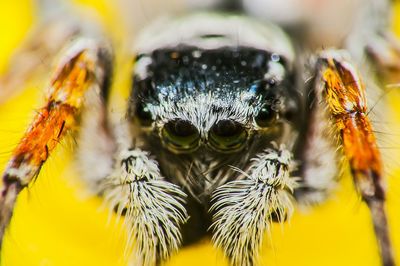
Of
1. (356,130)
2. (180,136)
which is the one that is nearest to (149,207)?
(180,136)

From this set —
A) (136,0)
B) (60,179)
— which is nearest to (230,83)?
(60,179)

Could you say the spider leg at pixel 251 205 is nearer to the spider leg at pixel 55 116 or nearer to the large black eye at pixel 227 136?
the large black eye at pixel 227 136

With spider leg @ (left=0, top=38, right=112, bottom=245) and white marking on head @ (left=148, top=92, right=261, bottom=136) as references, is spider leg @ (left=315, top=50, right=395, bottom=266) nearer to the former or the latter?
white marking on head @ (left=148, top=92, right=261, bottom=136)

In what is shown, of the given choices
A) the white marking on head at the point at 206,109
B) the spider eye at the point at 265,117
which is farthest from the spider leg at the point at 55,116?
the spider eye at the point at 265,117

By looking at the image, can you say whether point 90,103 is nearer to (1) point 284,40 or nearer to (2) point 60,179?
(2) point 60,179

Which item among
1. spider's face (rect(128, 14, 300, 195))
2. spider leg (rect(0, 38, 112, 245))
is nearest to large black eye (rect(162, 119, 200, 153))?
spider's face (rect(128, 14, 300, 195))

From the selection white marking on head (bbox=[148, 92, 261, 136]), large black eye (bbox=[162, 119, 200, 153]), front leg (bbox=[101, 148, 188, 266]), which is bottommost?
front leg (bbox=[101, 148, 188, 266])

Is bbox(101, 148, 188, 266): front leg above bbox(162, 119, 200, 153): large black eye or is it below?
below

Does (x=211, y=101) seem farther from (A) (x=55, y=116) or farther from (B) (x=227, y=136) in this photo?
(A) (x=55, y=116)
